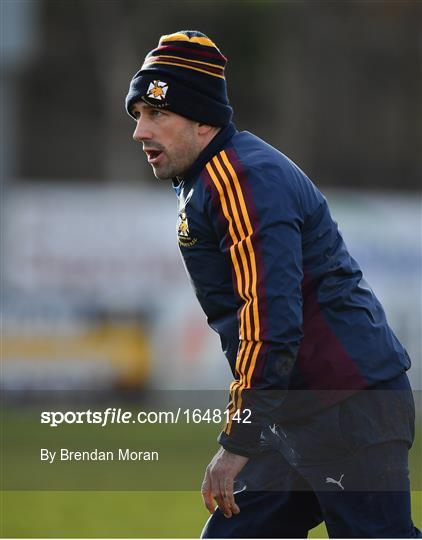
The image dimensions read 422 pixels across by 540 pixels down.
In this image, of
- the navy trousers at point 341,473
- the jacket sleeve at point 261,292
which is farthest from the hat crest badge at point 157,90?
the navy trousers at point 341,473

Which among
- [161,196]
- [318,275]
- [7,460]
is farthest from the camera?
[161,196]

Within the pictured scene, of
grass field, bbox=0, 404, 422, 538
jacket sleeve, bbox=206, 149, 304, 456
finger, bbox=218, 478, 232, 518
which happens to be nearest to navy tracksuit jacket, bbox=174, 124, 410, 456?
jacket sleeve, bbox=206, 149, 304, 456

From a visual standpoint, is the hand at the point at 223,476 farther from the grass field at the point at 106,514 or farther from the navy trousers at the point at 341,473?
the grass field at the point at 106,514

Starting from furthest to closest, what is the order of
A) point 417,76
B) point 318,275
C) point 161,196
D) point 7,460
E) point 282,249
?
point 417,76 → point 161,196 → point 7,460 → point 318,275 → point 282,249

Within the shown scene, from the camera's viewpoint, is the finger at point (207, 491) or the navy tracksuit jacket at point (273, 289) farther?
the finger at point (207, 491)

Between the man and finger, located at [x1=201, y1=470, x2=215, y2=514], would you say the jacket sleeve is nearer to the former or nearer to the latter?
the man

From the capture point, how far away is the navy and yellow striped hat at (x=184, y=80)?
4656 millimetres

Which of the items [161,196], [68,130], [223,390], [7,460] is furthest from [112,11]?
[7,460]

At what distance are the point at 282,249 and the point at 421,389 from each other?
11.4 meters

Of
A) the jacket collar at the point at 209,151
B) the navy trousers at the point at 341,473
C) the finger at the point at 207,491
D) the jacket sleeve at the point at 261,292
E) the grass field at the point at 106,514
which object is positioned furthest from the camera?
the grass field at the point at 106,514

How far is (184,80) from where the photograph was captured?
15.3 feet

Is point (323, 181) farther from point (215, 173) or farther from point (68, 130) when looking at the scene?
point (215, 173)

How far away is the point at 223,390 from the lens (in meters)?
14.8

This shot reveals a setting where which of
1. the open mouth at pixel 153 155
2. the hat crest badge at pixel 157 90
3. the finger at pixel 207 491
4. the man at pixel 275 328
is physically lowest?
the finger at pixel 207 491
